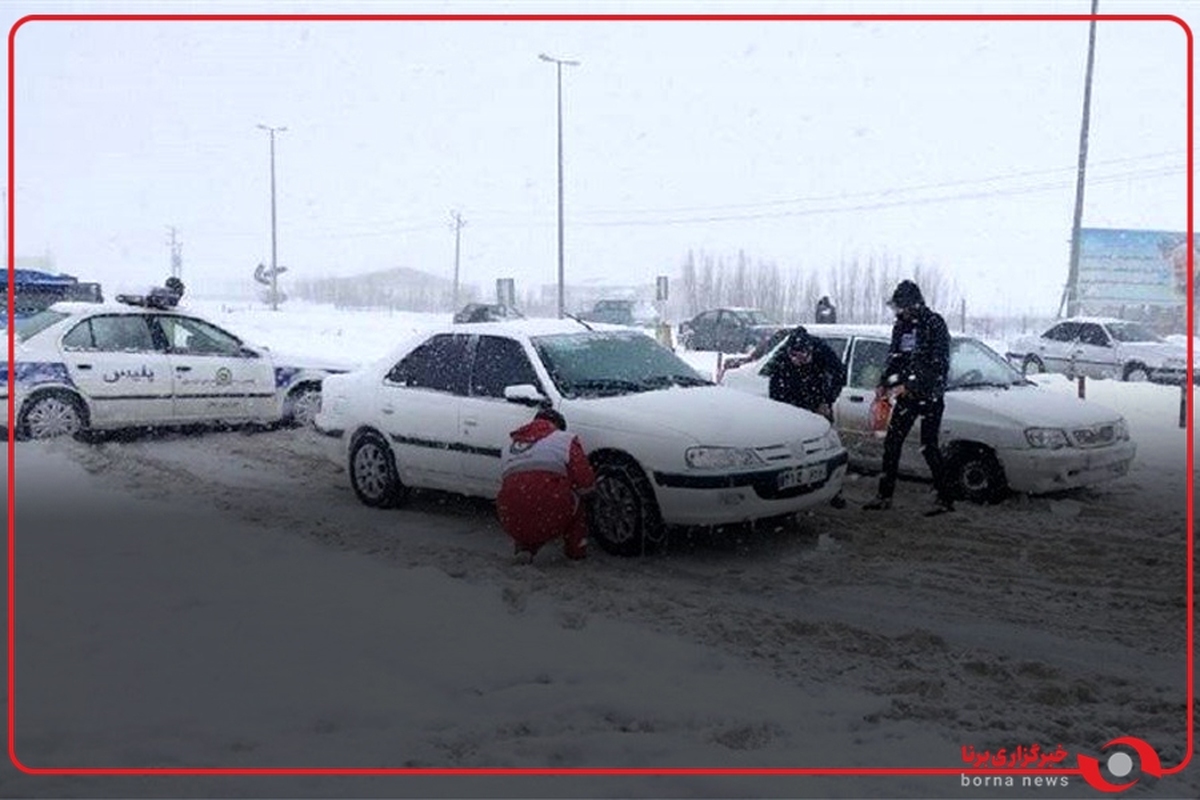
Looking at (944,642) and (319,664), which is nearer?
(319,664)

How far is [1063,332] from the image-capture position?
20.6 meters

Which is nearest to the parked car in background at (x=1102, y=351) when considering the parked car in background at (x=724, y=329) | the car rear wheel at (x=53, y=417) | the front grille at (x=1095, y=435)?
the parked car in background at (x=724, y=329)

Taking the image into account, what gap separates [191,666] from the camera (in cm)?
414

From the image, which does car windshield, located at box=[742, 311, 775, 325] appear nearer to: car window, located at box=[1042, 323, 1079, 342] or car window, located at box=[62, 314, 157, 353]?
car window, located at box=[1042, 323, 1079, 342]

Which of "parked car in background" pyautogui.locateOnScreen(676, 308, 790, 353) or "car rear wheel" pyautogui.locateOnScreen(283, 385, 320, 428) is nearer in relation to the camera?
"car rear wheel" pyautogui.locateOnScreen(283, 385, 320, 428)

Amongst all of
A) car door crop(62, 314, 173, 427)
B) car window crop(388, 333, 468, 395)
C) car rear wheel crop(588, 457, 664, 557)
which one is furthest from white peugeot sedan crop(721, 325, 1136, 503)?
car door crop(62, 314, 173, 427)

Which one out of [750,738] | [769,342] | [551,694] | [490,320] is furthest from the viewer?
[769,342]

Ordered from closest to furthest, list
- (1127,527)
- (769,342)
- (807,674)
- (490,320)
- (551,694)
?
(551,694) < (807,674) < (1127,527) < (490,320) < (769,342)

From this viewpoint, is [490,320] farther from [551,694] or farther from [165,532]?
[551,694]

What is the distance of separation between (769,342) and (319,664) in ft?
21.2

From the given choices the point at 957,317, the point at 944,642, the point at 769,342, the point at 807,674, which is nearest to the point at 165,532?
the point at 807,674

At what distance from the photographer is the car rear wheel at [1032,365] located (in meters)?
19.9

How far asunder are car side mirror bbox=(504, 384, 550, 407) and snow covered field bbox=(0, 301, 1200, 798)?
2.93 feet

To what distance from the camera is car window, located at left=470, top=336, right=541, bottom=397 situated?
695 cm
